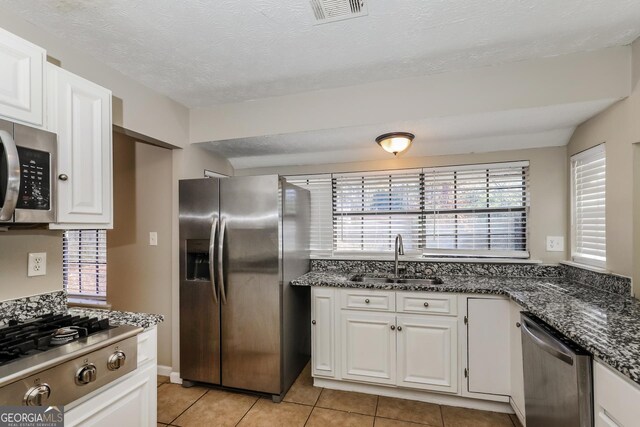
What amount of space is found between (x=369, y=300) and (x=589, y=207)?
1773 millimetres

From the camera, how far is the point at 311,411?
88.3 inches

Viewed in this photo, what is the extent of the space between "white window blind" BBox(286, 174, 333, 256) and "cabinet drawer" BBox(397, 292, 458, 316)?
3.51ft

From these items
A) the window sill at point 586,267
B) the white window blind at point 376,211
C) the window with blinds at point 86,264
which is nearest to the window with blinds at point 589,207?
the window sill at point 586,267

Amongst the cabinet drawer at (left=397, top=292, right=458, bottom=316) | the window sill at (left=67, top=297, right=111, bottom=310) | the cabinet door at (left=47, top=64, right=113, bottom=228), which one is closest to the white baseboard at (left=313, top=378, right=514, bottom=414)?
the cabinet drawer at (left=397, top=292, right=458, bottom=316)

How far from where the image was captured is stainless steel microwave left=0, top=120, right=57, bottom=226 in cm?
114

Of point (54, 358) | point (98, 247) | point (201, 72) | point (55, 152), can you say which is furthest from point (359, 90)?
point (98, 247)

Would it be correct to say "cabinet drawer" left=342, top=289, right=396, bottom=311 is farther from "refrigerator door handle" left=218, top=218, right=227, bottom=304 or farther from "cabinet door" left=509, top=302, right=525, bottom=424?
"refrigerator door handle" left=218, top=218, right=227, bottom=304

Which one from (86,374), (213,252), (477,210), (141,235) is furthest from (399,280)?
(141,235)

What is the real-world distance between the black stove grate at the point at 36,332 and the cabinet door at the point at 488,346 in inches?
88.1

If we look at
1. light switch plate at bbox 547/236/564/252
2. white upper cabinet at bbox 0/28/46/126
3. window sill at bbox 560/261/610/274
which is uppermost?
white upper cabinet at bbox 0/28/46/126

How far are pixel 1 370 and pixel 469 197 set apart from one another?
311 cm

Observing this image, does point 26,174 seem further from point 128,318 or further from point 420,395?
point 420,395

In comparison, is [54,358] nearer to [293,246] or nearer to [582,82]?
[293,246]

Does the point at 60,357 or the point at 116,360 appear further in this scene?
the point at 116,360
